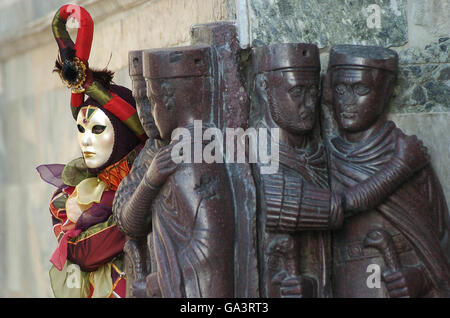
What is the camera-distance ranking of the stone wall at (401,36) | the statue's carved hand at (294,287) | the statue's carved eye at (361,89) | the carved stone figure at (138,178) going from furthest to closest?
the carved stone figure at (138,178) → the stone wall at (401,36) → the statue's carved eye at (361,89) → the statue's carved hand at (294,287)

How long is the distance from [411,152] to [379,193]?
15cm

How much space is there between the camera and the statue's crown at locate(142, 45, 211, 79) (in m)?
2.76

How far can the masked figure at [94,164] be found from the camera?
3.29 meters

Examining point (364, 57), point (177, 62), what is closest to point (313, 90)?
point (364, 57)

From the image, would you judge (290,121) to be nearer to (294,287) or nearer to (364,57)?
(364,57)

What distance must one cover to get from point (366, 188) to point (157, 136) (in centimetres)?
69

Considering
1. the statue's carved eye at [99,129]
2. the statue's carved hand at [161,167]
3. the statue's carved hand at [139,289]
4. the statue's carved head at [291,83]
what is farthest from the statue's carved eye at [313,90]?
the statue's carved eye at [99,129]

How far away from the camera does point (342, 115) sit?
2.79m

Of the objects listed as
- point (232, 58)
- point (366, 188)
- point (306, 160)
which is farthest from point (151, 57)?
point (366, 188)

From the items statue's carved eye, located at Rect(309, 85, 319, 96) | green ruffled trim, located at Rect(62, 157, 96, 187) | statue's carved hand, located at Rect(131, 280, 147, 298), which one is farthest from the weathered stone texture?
green ruffled trim, located at Rect(62, 157, 96, 187)

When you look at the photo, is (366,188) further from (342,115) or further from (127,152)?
(127,152)

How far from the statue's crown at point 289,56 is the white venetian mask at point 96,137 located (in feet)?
2.55

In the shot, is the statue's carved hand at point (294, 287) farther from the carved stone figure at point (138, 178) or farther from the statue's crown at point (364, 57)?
the statue's crown at point (364, 57)

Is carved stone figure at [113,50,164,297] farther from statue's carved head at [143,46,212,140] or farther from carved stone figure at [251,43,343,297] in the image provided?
carved stone figure at [251,43,343,297]
